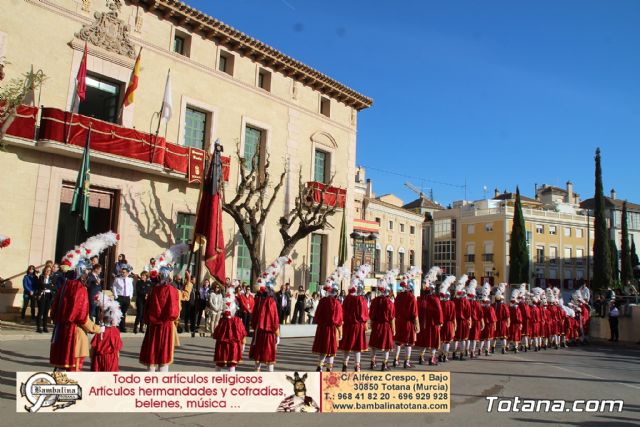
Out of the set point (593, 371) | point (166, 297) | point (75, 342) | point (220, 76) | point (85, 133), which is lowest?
point (593, 371)

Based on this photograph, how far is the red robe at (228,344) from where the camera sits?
905cm

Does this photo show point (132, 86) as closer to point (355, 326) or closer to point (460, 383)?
point (355, 326)

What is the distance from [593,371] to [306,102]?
18.7 meters

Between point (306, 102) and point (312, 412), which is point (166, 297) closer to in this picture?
point (312, 412)

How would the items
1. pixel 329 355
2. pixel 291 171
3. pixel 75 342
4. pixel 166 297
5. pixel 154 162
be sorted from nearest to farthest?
pixel 75 342 < pixel 166 297 < pixel 329 355 < pixel 154 162 < pixel 291 171

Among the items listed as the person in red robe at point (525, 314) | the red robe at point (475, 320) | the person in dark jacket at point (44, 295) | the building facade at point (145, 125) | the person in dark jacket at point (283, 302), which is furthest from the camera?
the person in dark jacket at point (283, 302)

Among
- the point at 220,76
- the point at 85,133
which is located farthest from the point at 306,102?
the point at 85,133

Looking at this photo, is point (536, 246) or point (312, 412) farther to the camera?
point (536, 246)

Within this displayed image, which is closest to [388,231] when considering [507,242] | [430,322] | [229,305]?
[507,242]

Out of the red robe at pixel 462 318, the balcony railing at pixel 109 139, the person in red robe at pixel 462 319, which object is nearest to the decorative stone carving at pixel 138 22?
the balcony railing at pixel 109 139

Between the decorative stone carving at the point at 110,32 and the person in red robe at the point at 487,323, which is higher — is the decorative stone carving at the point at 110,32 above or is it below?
above

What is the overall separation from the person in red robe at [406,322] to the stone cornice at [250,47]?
14.9m

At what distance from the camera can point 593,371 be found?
1333cm

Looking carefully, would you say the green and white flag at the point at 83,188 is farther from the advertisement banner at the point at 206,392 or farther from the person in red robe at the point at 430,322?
the advertisement banner at the point at 206,392
